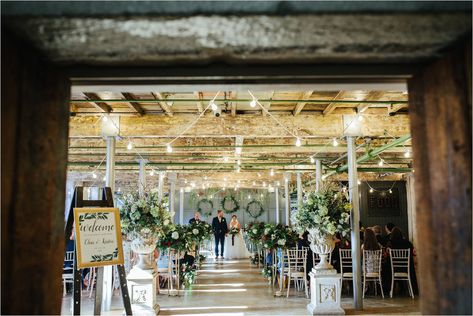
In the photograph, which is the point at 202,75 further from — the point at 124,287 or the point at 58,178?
the point at 124,287

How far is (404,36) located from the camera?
6.37 feet

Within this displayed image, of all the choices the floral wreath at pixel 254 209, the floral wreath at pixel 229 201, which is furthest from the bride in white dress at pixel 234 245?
the floral wreath at pixel 254 209

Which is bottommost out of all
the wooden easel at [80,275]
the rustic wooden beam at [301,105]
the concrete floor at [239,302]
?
the concrete floor at [239,302]

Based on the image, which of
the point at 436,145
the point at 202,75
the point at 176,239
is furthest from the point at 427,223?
the point at 176,239

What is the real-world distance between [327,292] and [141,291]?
2988 millimetres

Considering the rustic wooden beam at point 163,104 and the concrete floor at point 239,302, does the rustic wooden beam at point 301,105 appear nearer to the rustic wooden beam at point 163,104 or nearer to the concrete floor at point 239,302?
the rustic wooden beam at point 163,104

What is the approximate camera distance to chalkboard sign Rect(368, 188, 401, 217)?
18.6 meters

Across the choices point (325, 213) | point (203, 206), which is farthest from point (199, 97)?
point (203, 206)

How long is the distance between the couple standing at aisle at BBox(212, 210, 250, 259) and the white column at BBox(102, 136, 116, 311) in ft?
26.8

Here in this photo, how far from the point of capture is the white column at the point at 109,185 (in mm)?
7039

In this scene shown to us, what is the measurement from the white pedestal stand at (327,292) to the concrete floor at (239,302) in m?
0.33

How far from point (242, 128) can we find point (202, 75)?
576cm

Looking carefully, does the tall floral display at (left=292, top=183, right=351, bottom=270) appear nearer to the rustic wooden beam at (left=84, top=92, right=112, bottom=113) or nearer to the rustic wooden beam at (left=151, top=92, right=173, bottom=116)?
the rustic wooden beam at (left=151, top=92, right=173, bottom=116)

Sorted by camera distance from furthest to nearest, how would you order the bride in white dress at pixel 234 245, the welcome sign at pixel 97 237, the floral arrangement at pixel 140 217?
the bride in white dress at pixel 234 245
the floral arrangement at pixel 140 217
the welcome sign at pixel 97 237
